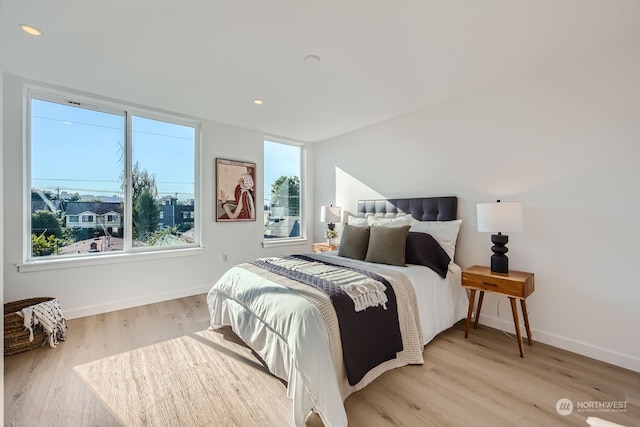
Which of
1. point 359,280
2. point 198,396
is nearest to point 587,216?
point 359,280

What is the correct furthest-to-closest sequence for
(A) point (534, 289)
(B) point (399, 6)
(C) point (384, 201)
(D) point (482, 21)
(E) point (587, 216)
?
(C) point (384, 201) → (A) point (534, 289) → (E) point (587, 216) → (D) point (482, 21) → (B) point (399, 6)

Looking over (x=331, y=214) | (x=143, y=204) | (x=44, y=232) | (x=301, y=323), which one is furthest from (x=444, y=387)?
(x=44, y=232)

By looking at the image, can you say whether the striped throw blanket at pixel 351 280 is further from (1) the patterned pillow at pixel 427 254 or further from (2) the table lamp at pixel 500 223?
(2) the table lamp at pixel 500 223

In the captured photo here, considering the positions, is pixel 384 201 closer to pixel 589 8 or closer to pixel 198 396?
pixel 589 8

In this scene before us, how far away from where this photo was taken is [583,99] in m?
2.54

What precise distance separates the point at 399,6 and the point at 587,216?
92.2 inches

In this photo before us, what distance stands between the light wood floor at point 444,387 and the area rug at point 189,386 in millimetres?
95

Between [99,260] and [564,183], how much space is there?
15.9ft

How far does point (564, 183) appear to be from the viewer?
2637mm

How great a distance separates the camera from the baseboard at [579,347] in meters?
2.33

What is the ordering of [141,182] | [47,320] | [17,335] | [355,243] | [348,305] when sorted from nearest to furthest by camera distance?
[348,305], [17,335], [47,320], [355,243], [141,182]

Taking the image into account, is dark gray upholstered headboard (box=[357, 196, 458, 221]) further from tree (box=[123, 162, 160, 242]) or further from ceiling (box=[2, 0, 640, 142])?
tree (box=[123, 162, 160, 242])

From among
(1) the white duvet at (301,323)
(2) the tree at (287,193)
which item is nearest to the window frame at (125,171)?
(2) the tree at (287,193)

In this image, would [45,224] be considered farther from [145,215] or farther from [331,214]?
[331,214]
